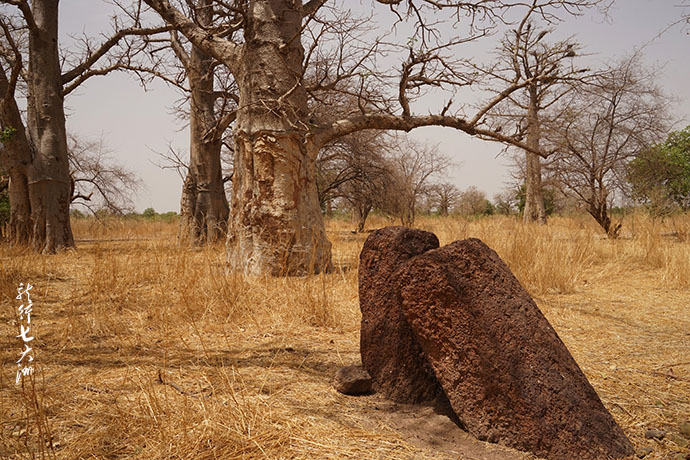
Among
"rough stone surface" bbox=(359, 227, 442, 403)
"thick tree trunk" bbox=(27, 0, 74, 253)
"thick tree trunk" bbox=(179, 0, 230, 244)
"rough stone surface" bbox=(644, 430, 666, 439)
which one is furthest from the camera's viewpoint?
"thick tree trunk" bbox=(179, 0, 230, 244)

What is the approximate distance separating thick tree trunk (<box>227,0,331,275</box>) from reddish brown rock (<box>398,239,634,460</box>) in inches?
129

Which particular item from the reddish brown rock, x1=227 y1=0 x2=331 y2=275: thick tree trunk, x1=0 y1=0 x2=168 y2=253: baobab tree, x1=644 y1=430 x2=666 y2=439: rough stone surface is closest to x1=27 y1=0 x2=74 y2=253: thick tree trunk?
x1=0 y1=0 x2=168 y2=253: baobab tree

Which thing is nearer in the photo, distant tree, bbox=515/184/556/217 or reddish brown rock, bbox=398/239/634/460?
reddish brown rock, bbox=398/239/634/460

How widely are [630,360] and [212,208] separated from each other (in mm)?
7868

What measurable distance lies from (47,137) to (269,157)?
5118 millimetres

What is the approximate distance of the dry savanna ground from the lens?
1741 mm

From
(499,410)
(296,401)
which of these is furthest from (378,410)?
(499,410)

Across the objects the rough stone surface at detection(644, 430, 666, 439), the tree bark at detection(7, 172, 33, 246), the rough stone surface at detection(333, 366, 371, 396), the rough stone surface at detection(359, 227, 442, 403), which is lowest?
the rough stone surface at detection(644, 430, 666, 439)

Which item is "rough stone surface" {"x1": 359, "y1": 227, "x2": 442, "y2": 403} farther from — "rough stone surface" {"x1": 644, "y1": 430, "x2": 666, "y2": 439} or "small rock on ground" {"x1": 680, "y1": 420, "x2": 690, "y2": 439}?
"small rock on ground" {"x1": 680, "y1": 420, "x2": 690, "y2": 439}

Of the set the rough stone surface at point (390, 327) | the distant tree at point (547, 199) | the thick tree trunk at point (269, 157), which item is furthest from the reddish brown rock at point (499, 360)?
the distant tree at point (547, 199)

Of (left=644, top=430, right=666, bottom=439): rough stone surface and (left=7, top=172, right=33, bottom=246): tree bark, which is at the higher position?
(left=7, top=172, right=33, bottom=246): tree bark

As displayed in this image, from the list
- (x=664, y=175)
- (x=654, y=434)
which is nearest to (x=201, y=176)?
(x=654, y=434)

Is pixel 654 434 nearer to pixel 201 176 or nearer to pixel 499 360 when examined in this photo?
pixel 499 360

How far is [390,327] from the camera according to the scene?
93.4 inches
